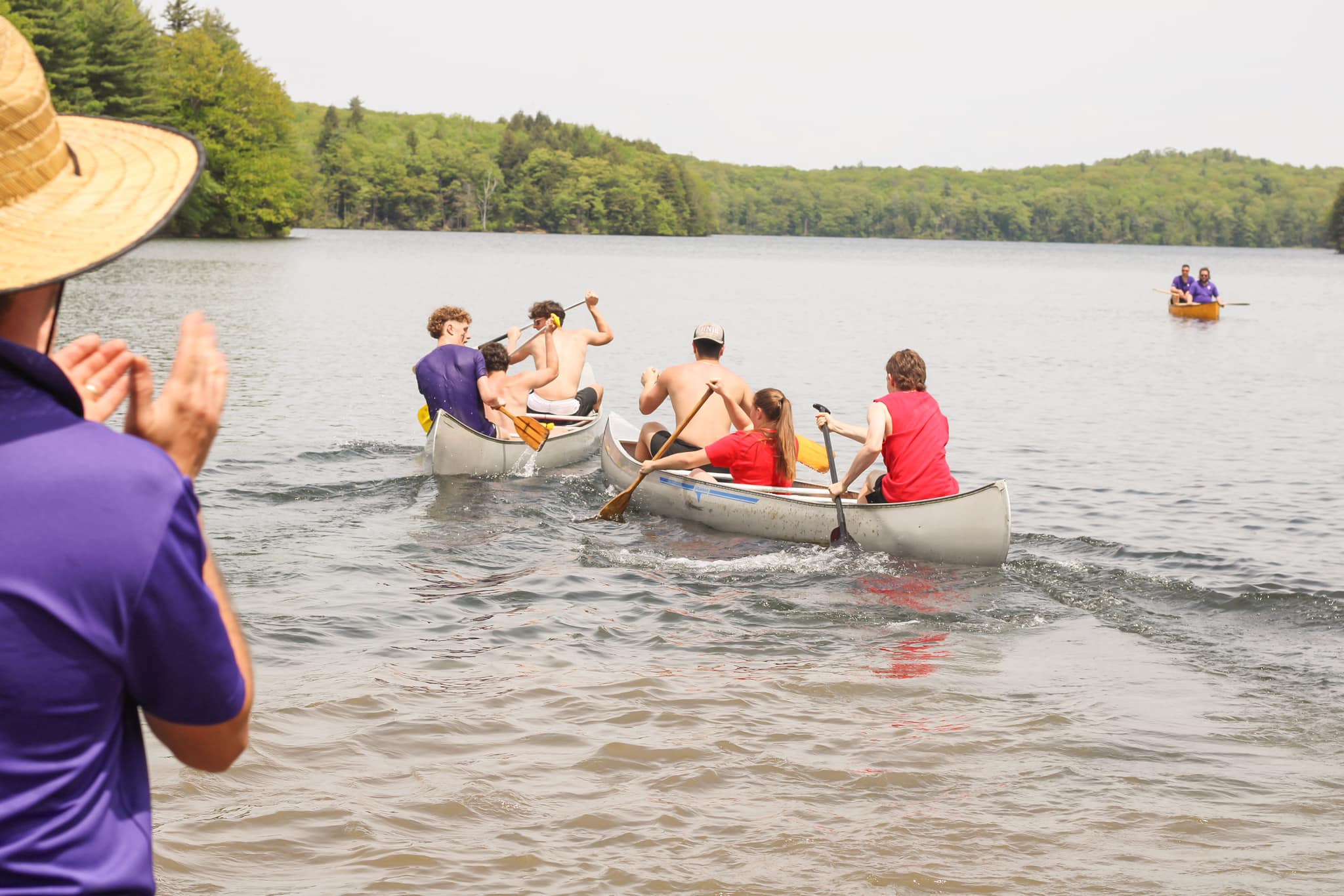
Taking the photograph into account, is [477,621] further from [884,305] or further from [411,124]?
[411,124]

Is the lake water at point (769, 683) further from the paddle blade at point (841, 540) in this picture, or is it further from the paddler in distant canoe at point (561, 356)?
the paddler in distant canoe at point (561, 356)

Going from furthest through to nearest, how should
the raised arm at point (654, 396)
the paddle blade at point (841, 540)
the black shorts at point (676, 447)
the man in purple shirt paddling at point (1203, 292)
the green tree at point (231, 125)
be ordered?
the green tree at point (231, 125) → the man in purple shirt paddling at point (1203, 292) → the raised arm at point (654, 396) → the black shorts at point (676, 447) → the paddle blade at point (841, 540)

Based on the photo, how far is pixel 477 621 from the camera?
7.72 meters

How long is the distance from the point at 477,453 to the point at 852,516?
173 inches

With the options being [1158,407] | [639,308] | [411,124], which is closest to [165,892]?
[1158,407]

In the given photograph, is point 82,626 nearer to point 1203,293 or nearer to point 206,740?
point 206,740

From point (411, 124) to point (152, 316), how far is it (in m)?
155

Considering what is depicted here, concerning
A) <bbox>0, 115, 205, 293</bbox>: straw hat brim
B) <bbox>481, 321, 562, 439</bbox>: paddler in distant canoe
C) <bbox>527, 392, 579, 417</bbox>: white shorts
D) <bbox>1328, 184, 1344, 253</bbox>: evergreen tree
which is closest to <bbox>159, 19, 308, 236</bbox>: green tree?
<bbox>527, 392, 579, 417</bbox>: white shorts

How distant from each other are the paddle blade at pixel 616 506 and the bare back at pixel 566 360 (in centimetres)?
321

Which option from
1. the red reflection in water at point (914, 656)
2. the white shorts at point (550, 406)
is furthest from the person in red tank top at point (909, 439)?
the white shorts at point (550, 406)

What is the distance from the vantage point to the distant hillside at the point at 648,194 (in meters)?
138

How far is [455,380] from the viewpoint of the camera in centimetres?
1220

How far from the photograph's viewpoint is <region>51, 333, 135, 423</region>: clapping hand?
5.76 feet

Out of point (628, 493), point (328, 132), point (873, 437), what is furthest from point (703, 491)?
point (328, 132)
